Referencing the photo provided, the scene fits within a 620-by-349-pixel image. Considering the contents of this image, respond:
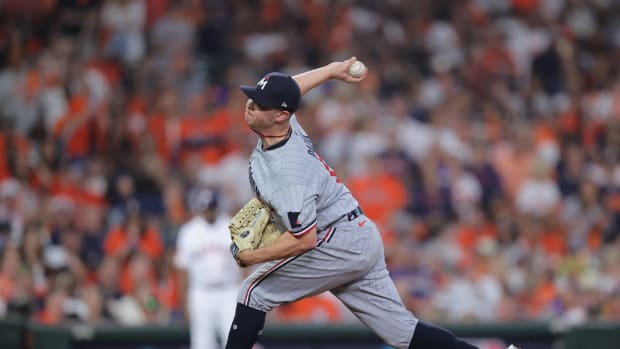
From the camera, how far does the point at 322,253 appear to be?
507cm

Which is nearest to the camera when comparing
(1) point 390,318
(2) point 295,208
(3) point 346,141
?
(2) point 295,208

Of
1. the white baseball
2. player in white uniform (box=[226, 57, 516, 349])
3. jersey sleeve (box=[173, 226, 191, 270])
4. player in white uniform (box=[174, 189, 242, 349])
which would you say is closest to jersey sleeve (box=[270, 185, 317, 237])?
player in white uniform (box=[226, 57, 516, 349])

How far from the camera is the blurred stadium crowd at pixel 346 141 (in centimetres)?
991

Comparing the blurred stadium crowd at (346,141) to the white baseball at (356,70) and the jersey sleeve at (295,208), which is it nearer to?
the white baseball at (356,70)

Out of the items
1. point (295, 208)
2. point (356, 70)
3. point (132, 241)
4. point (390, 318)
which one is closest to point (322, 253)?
point (295, 208)

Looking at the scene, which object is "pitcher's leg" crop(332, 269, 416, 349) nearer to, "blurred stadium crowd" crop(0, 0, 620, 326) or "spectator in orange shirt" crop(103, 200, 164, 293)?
"blurred stadium crowd" crop(0, 0, 620, 326)

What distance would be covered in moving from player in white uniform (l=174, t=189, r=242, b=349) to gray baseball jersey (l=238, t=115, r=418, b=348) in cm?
391

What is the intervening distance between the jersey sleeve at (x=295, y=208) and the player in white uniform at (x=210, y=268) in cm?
431

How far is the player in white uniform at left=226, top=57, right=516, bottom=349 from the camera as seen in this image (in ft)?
16.0

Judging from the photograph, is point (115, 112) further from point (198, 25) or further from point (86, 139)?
point (198, 25)

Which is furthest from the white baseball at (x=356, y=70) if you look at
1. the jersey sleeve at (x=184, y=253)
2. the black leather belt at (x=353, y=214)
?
the jersey sleeve at (x=184, y=253)

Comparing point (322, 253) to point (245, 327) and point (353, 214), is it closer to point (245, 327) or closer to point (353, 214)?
point (353, 214)

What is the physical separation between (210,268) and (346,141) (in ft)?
9.21

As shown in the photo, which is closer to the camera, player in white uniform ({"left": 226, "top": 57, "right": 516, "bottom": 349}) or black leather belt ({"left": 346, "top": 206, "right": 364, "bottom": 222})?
player in white uniform ({"left": 226, "top": 57, "right": 516, "bottom": 349})
